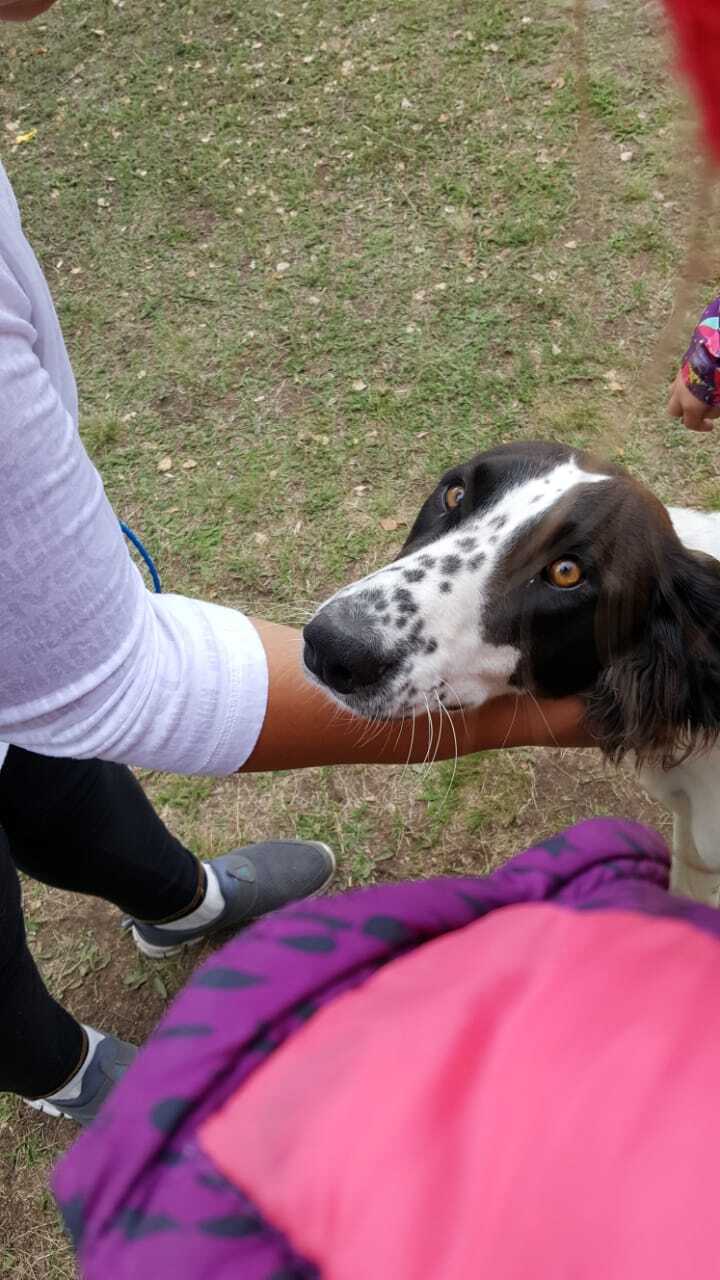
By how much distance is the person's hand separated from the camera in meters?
2.52

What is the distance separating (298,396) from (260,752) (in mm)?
2832

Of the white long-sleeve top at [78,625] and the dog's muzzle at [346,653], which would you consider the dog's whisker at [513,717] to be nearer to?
the dog's muzzle at [346,653]

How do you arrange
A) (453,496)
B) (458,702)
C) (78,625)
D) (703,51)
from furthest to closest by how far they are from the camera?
(453,496)
(458,702)
(78,625)
(703,51)

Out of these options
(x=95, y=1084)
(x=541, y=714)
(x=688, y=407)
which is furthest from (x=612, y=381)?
(x=95, y=1084)

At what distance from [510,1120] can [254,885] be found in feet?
7.89

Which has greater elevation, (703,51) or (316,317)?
(703,51)

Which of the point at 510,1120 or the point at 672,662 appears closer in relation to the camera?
the point at 510,1120

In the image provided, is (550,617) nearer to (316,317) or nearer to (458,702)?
(458,702)

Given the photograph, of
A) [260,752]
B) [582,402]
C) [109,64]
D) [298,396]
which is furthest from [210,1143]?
[109,64]

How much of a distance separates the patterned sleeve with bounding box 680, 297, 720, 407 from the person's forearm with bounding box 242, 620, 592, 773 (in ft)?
3.11

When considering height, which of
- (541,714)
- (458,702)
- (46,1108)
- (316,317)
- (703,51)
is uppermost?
(703,51)

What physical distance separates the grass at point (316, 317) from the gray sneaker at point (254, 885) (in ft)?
0.37

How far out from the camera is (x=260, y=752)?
1.73 meters

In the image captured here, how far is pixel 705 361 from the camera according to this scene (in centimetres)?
239
